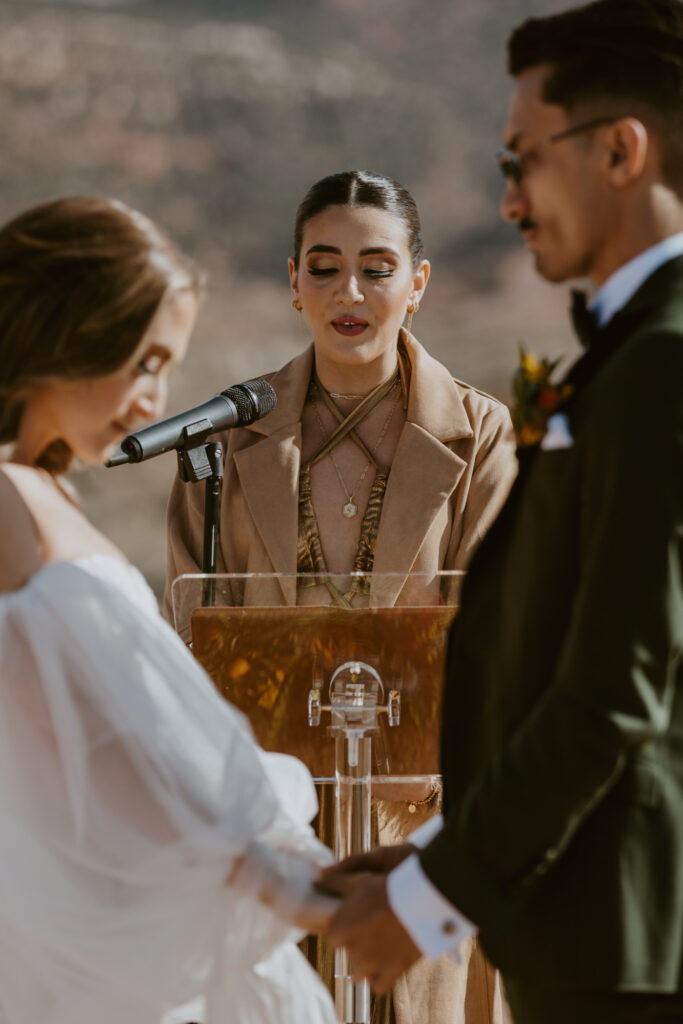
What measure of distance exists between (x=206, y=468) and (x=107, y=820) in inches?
38.8

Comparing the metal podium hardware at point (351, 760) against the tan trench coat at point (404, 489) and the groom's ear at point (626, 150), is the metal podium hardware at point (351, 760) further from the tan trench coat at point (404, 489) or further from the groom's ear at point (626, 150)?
the groom's ear at point (626, 150)

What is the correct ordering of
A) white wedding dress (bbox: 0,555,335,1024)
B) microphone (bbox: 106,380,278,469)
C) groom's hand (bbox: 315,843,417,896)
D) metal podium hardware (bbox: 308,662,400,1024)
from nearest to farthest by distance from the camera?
1. white wedding dress (bbox: 0,555,335,1024)
2. groom's hand (bbox: 315,843,417,896)
3. metal podium hardware (bbox: 308,662,400,1024)
4. microphone (bbox: 106,380,278,469)

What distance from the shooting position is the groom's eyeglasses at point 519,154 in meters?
1.45

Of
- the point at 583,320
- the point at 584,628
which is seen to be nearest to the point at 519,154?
the point at 583,320

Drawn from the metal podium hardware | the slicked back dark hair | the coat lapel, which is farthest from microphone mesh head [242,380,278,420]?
the metal podium hardware

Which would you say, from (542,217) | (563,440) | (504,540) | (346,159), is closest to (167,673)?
(504,540)

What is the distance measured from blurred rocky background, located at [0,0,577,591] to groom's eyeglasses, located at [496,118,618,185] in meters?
5.61

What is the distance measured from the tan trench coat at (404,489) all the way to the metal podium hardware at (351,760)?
0.68 m

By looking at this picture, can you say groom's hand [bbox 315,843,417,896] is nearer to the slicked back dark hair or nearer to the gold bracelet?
the gold bracelet

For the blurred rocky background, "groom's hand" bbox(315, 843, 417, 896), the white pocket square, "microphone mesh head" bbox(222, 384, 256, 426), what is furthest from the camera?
the blurred rocky background

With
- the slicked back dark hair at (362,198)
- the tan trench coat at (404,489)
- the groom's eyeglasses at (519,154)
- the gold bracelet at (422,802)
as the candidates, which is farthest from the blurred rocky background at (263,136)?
the groom's eyeglasses at (519,154)

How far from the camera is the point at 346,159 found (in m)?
7.32

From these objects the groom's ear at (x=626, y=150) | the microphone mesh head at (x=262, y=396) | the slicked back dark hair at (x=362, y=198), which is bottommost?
the microphone mesh head at (x=262, y=396)

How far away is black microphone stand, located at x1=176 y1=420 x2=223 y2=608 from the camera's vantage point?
2350mm
